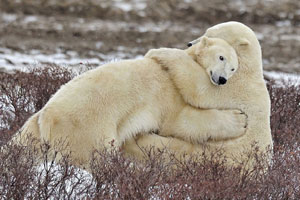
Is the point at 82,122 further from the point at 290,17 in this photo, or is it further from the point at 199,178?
the point at 290,17

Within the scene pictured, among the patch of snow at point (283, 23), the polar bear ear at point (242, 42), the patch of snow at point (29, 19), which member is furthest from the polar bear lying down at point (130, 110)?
the patch of snow at point (283, 23)

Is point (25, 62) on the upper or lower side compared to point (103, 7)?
lower

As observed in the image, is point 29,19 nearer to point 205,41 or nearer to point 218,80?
point 205,41

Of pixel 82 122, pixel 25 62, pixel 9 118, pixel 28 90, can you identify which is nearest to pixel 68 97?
pixel 82 122

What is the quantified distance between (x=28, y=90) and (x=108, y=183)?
269 cm

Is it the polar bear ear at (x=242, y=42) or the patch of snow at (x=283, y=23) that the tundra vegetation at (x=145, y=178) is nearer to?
the polar bear ear at (x=242, y=42)

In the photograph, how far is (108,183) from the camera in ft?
13.6

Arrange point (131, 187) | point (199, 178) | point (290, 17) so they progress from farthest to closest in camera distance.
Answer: point (290, 17) < point (199, 178) < point (131, 187)

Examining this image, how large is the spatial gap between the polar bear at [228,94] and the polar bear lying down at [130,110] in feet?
0.09

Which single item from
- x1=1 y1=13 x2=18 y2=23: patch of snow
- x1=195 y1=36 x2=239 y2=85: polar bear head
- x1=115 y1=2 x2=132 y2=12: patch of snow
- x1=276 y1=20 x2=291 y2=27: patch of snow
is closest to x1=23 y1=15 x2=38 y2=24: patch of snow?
x1=1 y1=13 x2=18 y2=23: patch of snow

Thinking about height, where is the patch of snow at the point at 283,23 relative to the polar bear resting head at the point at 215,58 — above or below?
below

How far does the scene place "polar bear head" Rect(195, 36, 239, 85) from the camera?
4.65 metres

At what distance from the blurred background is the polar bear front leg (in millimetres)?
7690

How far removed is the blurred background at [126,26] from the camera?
45.1ft
